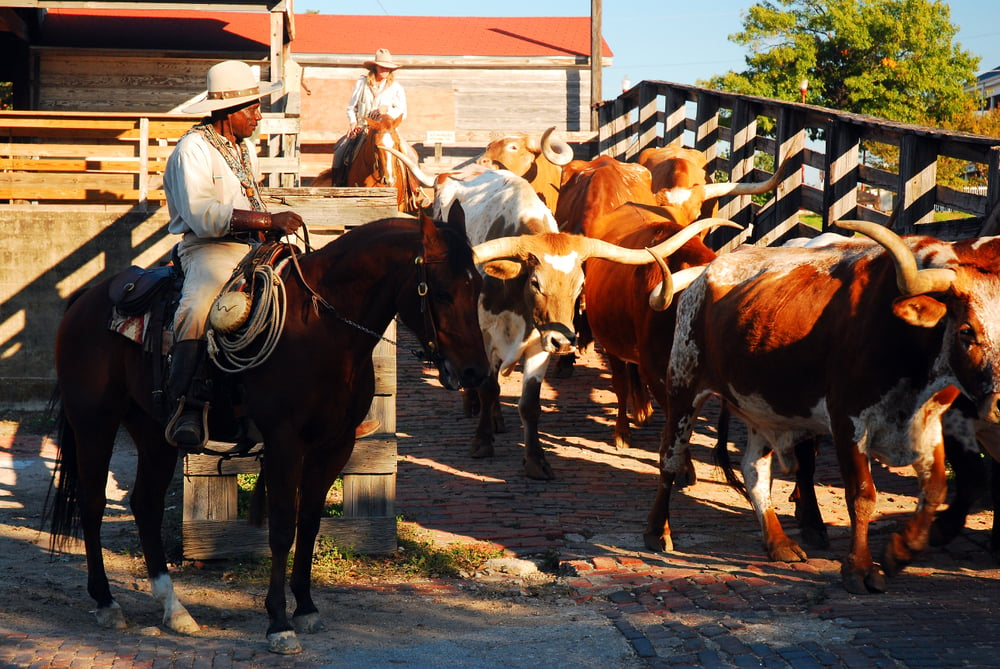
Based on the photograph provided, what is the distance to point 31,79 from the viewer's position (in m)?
18.8

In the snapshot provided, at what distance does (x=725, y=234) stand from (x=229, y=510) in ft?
26.3

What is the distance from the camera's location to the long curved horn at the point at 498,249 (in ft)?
27.0

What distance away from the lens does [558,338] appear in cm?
807

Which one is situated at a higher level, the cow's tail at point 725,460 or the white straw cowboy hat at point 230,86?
the white straw cowboy hat at point 230,86

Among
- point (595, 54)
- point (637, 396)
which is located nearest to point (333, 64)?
point (595, 54)

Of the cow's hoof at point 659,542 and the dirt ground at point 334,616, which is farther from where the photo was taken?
the cow's hoof at point 659,542

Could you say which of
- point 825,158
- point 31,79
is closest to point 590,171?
point 825,158

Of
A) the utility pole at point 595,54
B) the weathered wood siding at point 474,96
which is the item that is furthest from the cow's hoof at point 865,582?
the weathered wood siding at point 474,96

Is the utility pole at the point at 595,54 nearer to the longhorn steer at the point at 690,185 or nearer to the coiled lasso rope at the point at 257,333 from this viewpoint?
the longhorn steer at the point at 690,185

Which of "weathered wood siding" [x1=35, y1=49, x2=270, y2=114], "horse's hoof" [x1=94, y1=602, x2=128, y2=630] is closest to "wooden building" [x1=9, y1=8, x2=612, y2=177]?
"weathered wood siding" [x1=35, y1=49, x2=270, y2=114]

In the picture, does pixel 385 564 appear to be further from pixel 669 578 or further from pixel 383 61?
pixel 383 61

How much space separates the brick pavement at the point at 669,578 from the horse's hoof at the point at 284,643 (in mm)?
49

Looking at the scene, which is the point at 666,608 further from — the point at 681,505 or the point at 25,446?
the point at 25,446

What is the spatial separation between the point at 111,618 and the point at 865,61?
30.6 m
